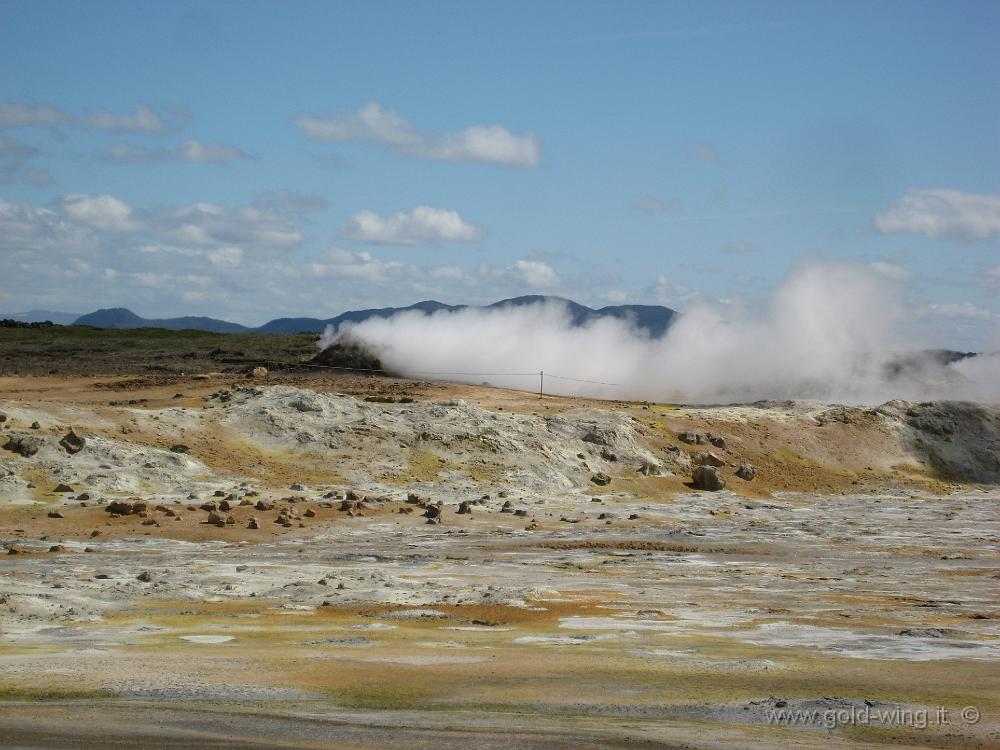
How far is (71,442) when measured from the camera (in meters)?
27.7

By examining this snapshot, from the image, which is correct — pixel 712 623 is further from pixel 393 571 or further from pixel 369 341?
pixel 369 341

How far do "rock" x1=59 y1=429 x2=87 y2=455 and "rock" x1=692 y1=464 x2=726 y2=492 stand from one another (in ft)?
56.5

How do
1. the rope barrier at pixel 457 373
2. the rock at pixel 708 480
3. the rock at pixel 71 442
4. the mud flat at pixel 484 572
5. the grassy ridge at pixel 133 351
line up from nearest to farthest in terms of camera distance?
the mud flat at pixel 484 572, the rock at pixel 71 442, the rock at pixel 708 480, the rope barrier at pixel 457 373, the grassy ridge at pixel 133 351

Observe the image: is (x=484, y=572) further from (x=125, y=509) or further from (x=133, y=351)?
(x=133, y=351)

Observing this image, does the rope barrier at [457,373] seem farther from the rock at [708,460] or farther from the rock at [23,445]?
the rock at [23,445]

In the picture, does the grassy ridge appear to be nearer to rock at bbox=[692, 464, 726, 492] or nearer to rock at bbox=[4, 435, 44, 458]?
rock at bbox=[4, 435, 44, 458]

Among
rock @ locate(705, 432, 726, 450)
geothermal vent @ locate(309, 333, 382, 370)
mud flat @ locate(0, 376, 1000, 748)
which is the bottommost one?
mud flat @ locate(0, 376, 1000, 748)

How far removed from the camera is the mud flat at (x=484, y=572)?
1119cm

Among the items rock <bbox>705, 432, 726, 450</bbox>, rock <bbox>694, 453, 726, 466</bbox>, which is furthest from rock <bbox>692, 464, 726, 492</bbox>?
rock <bbox>705, 432, 726, 450</bbox>

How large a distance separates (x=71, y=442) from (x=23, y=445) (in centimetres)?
112

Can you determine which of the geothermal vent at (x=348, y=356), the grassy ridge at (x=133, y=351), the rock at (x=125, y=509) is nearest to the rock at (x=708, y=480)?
the rock at (x=125, y=509)

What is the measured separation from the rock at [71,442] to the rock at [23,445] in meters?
0.65

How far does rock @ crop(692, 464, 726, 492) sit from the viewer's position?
34.5 m

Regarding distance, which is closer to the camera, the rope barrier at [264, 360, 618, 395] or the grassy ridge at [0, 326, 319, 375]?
the rope barrier at [264, 360, 618, 395]
